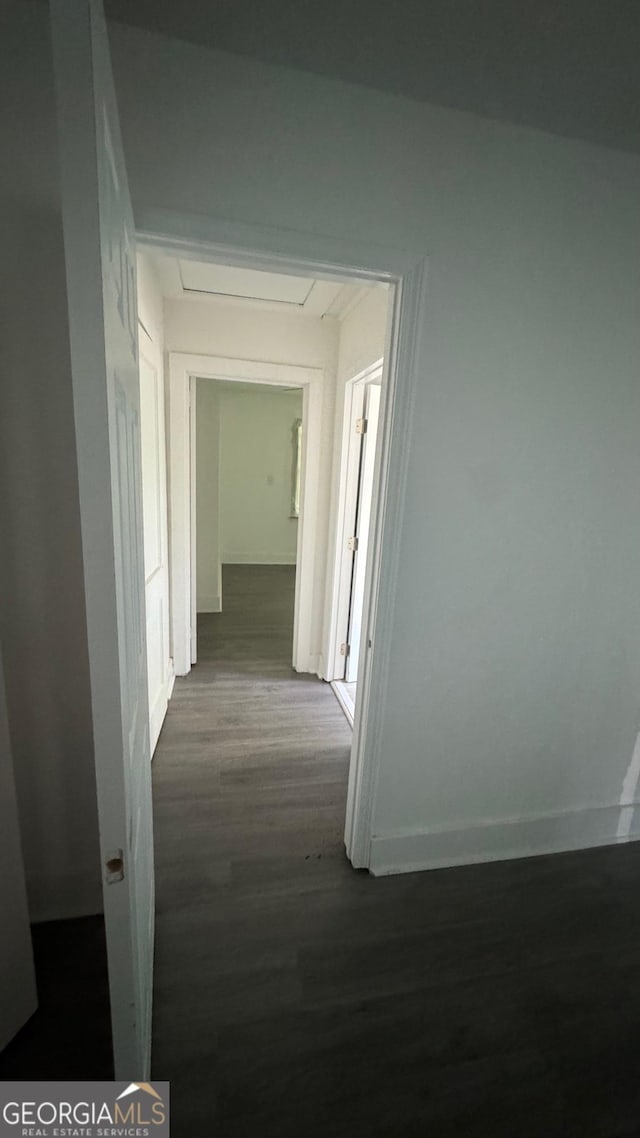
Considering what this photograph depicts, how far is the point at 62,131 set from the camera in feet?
1.77

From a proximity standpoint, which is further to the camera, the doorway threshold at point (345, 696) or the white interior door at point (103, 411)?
the doorway threshold at point (345, 696)

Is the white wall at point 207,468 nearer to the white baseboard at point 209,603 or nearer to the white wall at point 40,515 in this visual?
the white baseboard at point 209,603

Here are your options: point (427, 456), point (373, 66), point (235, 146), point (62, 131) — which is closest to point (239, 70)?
point (235, 146)

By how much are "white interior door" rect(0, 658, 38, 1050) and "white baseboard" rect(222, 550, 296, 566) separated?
5.78 meters

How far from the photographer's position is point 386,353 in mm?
1396

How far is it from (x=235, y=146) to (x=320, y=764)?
7.95ft

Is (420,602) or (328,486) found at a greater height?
(328,486)

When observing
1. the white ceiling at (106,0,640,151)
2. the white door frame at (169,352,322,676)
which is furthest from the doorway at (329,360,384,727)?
the white ceiling at (106,0,640,151)

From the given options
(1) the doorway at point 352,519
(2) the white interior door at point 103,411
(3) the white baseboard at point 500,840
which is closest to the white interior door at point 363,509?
(1) the doorway at point 352,519

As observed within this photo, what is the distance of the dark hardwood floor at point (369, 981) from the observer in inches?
41.9

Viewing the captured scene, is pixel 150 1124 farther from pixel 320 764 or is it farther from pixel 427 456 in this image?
pixel 427 456

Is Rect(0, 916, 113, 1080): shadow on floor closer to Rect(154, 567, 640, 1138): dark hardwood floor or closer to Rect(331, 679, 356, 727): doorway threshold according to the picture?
Rect(154, 567, 640, 1138): dark hardwood floor

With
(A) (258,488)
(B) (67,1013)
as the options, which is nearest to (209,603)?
(A) (258,488)

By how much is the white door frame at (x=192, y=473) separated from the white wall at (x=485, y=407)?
1.70m
